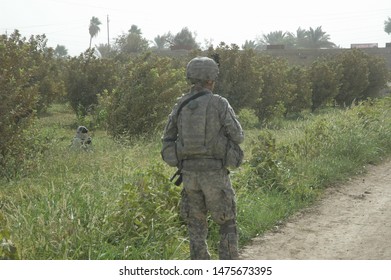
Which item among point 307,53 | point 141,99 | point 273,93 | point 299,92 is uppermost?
point 307,53

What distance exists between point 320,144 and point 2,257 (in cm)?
674

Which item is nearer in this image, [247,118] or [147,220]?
[147,220]

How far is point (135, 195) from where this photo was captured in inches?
191

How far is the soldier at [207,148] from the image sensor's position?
4.11 m

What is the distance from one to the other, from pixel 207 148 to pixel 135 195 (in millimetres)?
1105

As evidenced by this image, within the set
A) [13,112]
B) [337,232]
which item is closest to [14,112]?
[13,112]

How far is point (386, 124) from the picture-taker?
462 inches

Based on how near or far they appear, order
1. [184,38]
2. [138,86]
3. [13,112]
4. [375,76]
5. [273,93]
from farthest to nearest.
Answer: [184,38], [375,76], [273,93], [138,86], [13,112]

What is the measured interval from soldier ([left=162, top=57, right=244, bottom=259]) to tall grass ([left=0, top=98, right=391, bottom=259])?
1.88ft

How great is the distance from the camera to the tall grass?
4234 millimetres

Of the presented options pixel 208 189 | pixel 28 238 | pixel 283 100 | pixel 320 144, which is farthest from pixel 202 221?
pixel 283 100

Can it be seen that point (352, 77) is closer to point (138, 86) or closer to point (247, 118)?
point (247, 118)

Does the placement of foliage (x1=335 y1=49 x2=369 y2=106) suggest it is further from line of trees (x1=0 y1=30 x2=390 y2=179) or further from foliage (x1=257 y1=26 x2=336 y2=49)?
foliage (x1=257 y1=26 x2=336 y2=49)
